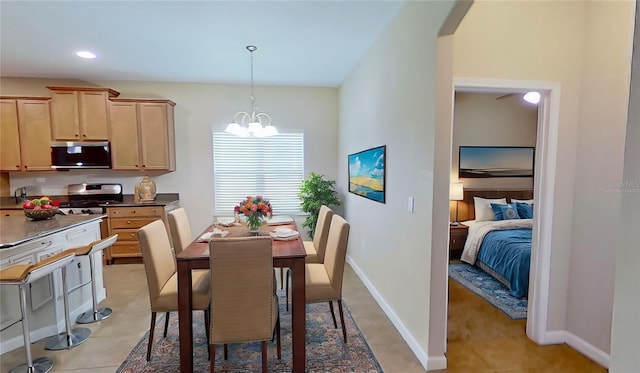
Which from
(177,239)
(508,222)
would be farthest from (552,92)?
(177,239)

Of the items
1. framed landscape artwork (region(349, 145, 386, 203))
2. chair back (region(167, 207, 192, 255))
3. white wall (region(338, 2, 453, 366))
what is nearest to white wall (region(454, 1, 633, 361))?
white wall (region(338, 2, 453, 366))

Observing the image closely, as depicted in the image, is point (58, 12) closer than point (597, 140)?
No

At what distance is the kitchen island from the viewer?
2.29m

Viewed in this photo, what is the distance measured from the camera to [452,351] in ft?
7.80

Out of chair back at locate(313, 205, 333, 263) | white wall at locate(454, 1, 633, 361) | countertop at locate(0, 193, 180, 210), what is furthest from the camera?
countertop at locate(0, 193, 180, 210)

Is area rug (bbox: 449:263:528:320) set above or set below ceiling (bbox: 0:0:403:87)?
below

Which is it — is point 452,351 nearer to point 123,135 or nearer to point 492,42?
point 492,42

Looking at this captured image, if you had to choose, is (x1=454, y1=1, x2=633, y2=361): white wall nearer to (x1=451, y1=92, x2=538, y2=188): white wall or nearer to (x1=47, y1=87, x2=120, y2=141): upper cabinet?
(x1=451, y1=92, x2=538, y2=188): white wall

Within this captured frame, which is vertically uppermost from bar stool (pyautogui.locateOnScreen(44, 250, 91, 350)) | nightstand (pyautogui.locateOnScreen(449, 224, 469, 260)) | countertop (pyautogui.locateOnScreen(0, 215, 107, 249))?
countertop (pyautogui.locateOnScreen(0, 215, 107, 249))

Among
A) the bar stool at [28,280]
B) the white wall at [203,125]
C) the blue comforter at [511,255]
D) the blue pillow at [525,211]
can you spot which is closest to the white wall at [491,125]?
the blue pillow at [525,211]

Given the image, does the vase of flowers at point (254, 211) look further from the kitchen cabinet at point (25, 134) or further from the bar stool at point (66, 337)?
the kitchen cabinet at point (25, 134)

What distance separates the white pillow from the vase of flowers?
3593 mm

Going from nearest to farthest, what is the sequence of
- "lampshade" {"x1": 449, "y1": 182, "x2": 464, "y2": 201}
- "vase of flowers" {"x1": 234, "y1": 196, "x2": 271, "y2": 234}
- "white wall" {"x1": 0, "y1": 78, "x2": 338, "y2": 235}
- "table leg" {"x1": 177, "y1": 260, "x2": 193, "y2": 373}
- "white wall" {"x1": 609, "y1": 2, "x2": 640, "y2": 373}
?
"white wall" {"x1": 609, "y1": 2, "x2": 640, "y2": 373} → "table leg" {"x1": 177, "y1": 260, "x2": 193, "y2": 373} → "vase of flowers" {"x1": 234, "y1": 196, "x2": 271, "y2": 234} → "lampshade" {"x1": 449, "y1": 182, "x2": 464, "y2": 201} → "white wall" {"x1": 0, "y1": 78, "x2": 338, "y2": 235}

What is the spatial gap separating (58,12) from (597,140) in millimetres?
4532
